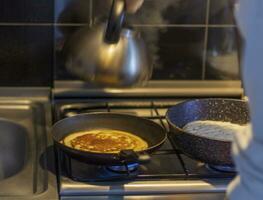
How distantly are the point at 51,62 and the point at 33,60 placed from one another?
0.14 ft

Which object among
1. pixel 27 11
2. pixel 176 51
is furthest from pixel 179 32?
pixel 27 11

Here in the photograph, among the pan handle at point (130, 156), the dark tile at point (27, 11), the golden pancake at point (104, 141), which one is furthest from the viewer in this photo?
the dark tile at point (27, 11)

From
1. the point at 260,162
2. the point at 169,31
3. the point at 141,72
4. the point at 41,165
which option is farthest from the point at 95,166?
the point at 260,162

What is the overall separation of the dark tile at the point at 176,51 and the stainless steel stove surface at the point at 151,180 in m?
0.34

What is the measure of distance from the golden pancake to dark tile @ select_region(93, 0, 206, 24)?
12.6 inches

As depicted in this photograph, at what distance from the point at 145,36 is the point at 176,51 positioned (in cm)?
8

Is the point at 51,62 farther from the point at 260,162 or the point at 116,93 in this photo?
the point at 260,162

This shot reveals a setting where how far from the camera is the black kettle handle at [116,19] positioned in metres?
1.10

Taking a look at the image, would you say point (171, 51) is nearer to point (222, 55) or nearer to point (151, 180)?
point (222, 55)

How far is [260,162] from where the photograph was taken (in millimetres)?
543

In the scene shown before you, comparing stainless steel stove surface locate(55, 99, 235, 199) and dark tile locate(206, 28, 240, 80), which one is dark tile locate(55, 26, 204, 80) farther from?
stainless steel stove surface locate(55, 99, 235, 199)

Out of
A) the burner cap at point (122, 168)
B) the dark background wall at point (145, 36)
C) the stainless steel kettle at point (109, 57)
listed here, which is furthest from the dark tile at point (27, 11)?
the burner cap at point (122, 168)

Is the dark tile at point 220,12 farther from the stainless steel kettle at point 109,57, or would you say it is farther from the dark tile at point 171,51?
the stainless steel kettle at point 109,57

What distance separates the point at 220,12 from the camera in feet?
4.73
